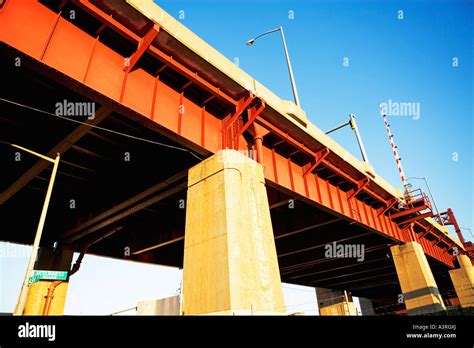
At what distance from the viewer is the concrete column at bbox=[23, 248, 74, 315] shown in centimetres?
1559

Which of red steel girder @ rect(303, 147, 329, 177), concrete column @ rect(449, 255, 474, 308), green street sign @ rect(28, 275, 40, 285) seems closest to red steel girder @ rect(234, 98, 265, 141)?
red steel girder @ rect(303, 147, 329, 177)

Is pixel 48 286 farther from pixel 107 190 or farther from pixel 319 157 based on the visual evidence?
pixel 319 157

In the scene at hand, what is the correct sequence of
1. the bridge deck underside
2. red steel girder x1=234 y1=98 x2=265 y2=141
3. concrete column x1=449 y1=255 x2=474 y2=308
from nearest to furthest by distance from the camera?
the bridge deck underside → red steel girder x1=234 y1=98 x2=265 y2=141 → concrete column x1=449 y1=255 x2=474 y2=308

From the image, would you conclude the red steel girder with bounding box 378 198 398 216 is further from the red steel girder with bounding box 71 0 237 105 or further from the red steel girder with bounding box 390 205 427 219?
the red steel girder with bounding box 71 0 237 105

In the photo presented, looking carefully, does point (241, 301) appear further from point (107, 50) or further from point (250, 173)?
point (107, 50)

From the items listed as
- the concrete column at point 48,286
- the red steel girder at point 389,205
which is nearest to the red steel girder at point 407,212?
the red steel girder at point 389,205

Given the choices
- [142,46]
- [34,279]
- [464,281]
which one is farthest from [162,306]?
[464,281]

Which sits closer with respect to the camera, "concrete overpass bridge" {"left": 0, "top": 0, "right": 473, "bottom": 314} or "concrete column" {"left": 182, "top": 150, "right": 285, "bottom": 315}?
"concrete column" {"left": 182, "top": 150, "right": 285, "bottom": 315}

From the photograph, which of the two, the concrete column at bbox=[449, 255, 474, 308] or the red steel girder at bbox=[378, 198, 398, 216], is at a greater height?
the red steel girder at bbox=[378, 198, 398, 216]

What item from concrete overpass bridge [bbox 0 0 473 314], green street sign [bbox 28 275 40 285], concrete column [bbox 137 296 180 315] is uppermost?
concrete overpass bridge [bbox 0 0 473 314]

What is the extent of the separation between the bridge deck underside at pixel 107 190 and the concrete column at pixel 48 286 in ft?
2.29

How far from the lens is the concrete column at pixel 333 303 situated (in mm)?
33772

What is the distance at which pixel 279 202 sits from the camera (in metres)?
15.4

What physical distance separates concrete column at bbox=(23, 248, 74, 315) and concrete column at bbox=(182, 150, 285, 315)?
41.4 ft
